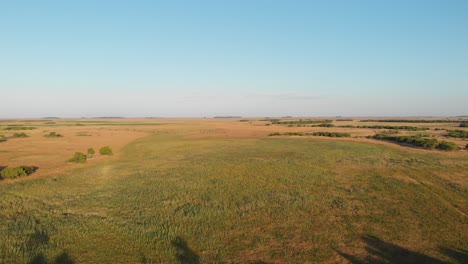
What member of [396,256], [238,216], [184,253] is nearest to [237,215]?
[238,216]

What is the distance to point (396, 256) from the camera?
9703 millimetres

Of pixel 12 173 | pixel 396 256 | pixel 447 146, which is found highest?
pixel 447 146

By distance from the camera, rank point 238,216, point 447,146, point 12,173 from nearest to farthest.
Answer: point 238,216 < point 12,173 < point 447,146

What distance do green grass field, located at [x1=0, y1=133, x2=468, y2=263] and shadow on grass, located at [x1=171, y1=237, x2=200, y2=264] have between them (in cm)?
3

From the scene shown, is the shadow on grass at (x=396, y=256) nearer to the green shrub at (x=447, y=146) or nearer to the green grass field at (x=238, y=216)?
the green grass field at (x=238, y=216)

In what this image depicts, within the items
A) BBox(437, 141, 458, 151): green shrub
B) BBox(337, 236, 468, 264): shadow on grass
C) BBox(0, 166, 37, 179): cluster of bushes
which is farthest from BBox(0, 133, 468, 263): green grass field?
BBox(437, 141, 458, 151): green shrub

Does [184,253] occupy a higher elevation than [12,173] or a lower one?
lower

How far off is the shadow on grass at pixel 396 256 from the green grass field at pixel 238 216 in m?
0.03

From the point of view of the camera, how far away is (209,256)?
32.2 feet

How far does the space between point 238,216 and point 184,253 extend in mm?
3964

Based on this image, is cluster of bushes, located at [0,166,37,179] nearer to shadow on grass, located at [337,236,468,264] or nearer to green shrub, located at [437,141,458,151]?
shadow on grass, located at [337,236,468,264]

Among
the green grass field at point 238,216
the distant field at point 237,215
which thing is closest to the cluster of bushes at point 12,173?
the distant field at point 237,215

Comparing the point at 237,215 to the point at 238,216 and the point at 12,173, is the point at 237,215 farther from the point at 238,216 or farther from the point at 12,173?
the point at 12,173

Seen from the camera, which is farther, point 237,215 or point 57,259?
point 237,215
